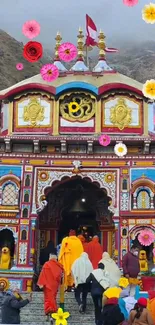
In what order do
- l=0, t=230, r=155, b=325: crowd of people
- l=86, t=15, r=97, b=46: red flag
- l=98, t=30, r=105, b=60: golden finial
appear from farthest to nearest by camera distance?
l=86, t=15, r=97, b=46: red flag < l=98, t=30, r=105, b=60: golden finial < l=0, t=230, r=155, b=325: crowd of people

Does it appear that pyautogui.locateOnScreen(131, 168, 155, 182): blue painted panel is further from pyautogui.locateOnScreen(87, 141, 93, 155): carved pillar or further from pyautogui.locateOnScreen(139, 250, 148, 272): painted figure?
pyautogui.locateOnScreen(139, 250, 148, 272): painted figure

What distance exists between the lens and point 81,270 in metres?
15.3

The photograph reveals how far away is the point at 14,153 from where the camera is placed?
20.4 metres

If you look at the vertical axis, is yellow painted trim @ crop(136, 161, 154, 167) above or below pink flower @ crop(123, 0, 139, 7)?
below

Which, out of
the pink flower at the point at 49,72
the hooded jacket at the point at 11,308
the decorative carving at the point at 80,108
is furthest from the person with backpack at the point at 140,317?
the pink flower at the point at 49,72

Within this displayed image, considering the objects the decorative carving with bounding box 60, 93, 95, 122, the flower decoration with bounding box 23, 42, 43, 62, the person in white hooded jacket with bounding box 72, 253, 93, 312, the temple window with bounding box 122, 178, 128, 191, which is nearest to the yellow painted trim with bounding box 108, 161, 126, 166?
the temple window with bounding box 122, 178, 128, 191

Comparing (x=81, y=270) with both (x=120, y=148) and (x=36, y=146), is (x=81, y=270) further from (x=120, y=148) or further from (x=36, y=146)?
(x=36, y=146)

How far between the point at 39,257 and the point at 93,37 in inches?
346

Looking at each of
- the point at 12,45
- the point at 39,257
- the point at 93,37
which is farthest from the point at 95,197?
the point at 12,45

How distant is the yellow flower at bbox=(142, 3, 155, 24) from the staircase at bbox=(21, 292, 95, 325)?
7405 millimetres

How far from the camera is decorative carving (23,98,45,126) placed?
20578 mm

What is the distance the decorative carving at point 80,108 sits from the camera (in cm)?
2053

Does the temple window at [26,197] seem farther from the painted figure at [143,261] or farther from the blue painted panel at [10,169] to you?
the painted figure at [143,261]

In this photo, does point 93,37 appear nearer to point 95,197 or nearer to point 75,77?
point 75,77
